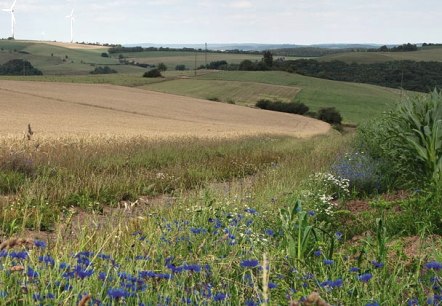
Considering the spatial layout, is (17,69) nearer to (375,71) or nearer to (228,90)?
(228,90)

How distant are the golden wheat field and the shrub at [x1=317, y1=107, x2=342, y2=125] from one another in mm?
10293

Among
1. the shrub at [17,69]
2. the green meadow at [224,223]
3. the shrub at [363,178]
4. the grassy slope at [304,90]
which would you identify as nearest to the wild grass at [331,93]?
the grassy slope at [304,90]

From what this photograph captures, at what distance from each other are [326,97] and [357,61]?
139ft

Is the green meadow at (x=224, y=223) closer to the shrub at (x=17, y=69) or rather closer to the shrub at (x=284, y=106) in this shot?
the shrub at (x=284, y=106)

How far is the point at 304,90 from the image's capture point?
82062mm

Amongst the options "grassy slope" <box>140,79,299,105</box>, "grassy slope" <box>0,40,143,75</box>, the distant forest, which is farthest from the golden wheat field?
"grassy slope" <box>0,40,143,75</box>

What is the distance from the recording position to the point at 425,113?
9.38 m

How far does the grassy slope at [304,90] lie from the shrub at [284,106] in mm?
1864

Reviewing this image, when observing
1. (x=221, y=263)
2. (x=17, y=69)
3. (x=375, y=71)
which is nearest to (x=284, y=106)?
(x=375, y=71)

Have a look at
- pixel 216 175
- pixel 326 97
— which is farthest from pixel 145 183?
pixel 326 97

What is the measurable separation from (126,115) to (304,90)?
45.9 meters

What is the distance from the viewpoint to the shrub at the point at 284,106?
69250mm

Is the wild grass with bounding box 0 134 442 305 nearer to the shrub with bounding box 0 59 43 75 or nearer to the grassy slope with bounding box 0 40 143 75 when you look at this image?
the grassy slope with bounding box 0 40 143 75

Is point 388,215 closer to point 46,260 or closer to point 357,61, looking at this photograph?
point 46,260
